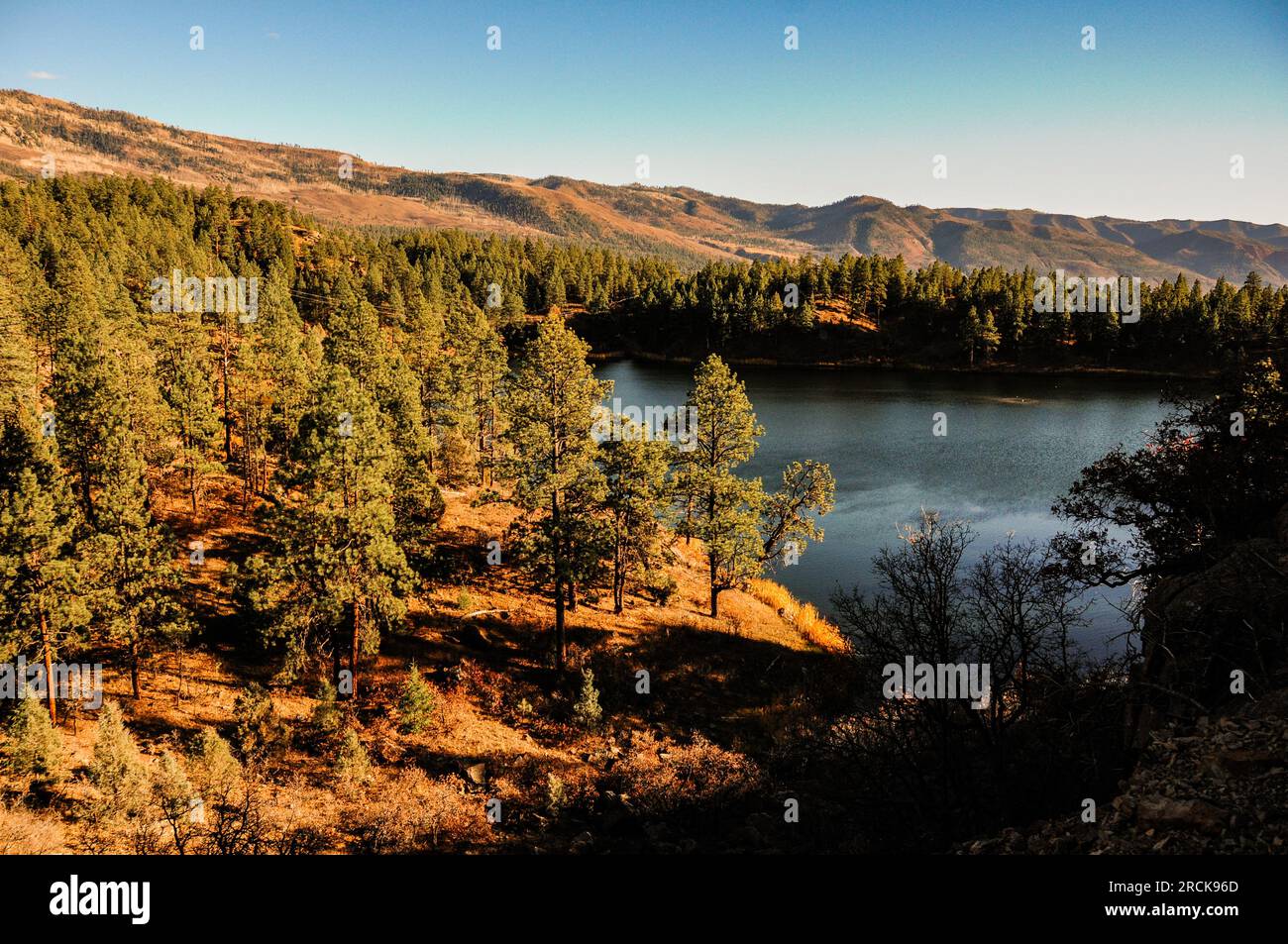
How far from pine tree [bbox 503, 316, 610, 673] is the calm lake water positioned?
19341 mm

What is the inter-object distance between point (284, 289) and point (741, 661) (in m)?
93.5

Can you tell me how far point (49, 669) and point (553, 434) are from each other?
60.2 feet

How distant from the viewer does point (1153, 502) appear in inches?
902

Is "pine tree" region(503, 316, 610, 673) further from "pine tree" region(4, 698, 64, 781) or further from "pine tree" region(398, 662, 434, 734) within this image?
"pine tree" region(4, 698, 64, 781)

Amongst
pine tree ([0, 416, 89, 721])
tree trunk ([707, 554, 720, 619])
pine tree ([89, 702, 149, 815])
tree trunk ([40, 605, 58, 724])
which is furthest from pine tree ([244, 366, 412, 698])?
tree trunk ([707, 554, 720, 619])

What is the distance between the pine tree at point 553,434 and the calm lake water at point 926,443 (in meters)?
19.3

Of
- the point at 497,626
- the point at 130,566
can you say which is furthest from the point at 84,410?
the point at 497,626

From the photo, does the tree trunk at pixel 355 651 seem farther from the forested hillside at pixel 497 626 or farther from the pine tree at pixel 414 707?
the pine tree at pixel 414 707

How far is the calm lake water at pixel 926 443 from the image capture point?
1842 inches

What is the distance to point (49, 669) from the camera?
2133 centimetres

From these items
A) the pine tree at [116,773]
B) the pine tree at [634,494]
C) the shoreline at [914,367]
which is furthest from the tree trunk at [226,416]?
the shoreline at [914,367]

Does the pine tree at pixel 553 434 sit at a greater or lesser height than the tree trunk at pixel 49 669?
greater

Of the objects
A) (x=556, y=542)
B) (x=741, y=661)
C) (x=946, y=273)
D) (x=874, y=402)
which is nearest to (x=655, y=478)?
(x=556, y=542)

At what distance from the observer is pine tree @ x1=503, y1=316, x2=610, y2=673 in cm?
2705
